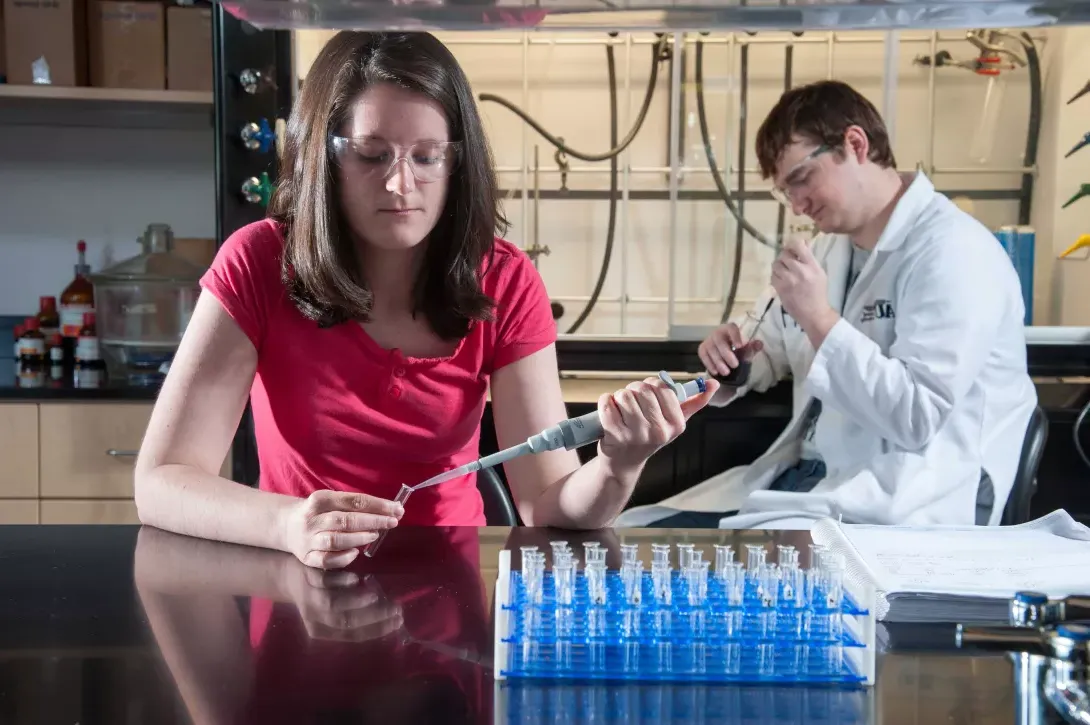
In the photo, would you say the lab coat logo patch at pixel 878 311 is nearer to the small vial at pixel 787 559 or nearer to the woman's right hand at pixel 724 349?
the woman's right hand at pixel 724 349

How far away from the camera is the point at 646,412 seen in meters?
1.06

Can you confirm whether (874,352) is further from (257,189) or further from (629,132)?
(629,132)

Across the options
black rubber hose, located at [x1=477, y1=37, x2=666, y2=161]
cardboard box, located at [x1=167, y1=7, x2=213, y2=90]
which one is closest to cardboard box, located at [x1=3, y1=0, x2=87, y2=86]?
cardboard box, located at [x1=167, y1=7, x2=213, y2=90]

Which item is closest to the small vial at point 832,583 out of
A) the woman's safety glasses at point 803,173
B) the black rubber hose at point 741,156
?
the woman's safety glasses at point 803,173

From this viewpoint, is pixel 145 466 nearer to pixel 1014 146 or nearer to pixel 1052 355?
pixel 1052 355

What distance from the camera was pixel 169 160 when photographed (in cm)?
311

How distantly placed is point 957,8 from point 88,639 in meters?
0.86

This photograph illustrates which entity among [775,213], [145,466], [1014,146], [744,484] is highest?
[1014,146]

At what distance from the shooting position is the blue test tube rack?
0.75 metres

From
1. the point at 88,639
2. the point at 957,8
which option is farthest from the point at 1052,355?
the point at 88,639

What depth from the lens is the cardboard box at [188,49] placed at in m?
2.70

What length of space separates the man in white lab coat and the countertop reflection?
3.29 ft

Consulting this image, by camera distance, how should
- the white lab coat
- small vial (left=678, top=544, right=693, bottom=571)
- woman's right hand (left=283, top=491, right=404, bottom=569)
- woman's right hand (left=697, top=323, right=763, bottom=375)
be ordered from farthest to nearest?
woman's right hand (left=697, top=323, right=763, bottom=375) < the white lab coat < woman's right hand (left=283, top=491, right=404, bottom=569) < small vial (left=678, top=544, right=693, bottom=571)

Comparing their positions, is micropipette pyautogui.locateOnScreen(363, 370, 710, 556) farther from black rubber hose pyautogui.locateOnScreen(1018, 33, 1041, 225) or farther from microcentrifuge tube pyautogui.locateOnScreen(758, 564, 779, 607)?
black rubber hose pyautogui.locateOnScreen(1018, 33, 1041, 225)
